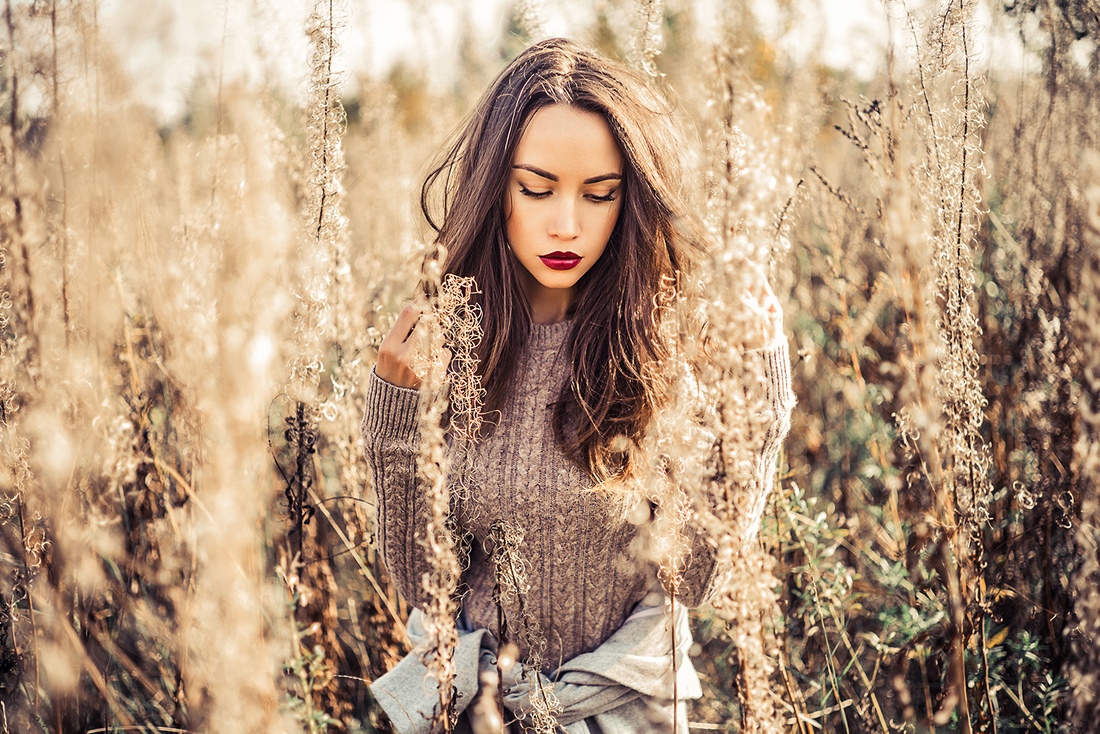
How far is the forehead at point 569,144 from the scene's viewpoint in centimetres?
113

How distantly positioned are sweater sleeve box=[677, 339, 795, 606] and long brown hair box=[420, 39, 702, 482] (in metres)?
0.18

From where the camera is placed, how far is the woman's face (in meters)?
1.13

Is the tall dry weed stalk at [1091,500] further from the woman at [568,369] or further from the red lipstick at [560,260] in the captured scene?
the red lipstick at [560,260]

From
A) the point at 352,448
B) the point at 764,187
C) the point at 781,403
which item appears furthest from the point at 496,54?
the point at 764,187

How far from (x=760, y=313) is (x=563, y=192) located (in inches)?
20.5

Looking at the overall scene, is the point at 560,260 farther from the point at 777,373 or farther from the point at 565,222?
the point at 777,373

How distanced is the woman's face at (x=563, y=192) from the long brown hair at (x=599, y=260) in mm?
28

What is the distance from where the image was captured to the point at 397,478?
1208mm

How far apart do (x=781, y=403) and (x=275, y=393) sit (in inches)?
35.8

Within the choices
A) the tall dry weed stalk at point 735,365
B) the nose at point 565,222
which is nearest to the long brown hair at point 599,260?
the nose at point 565,222

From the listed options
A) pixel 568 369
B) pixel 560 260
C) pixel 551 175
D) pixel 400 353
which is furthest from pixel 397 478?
pixel 551 175

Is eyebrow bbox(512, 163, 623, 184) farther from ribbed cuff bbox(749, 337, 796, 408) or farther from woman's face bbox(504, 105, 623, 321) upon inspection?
ribbed cuff bbox(749, 337, 796, 408)

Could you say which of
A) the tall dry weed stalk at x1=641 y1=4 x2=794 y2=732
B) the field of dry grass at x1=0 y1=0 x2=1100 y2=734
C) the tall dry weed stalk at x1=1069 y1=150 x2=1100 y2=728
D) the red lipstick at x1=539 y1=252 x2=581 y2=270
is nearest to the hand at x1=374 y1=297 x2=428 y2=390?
the field of dry grass at x1=0 y1=0 x2=1100 y2=734

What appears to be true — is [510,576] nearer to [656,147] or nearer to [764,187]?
[764,187]
